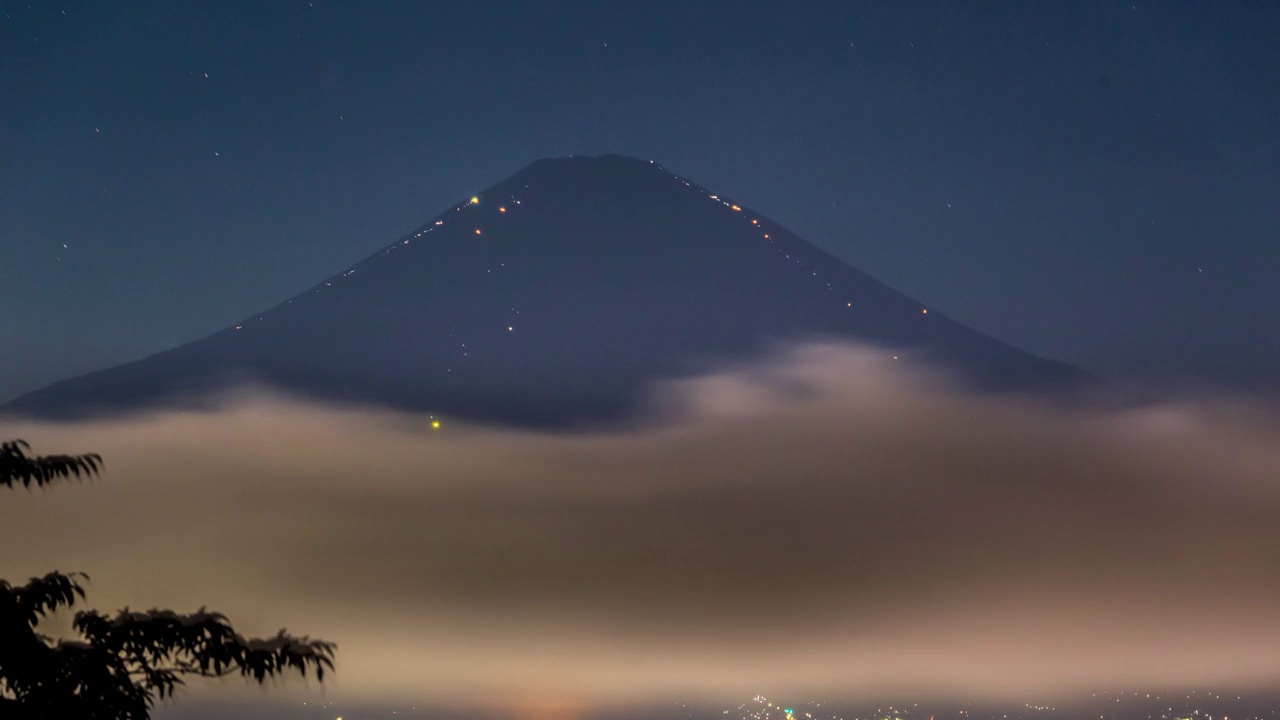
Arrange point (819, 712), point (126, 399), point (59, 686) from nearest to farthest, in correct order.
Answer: point (59, 686)
point (126, 399)
point (819, 712)

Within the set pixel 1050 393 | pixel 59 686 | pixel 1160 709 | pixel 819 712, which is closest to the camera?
pixel 59 686

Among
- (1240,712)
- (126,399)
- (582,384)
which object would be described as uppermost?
(582,384)

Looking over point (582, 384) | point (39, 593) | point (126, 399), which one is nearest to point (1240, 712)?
point (582, 384)

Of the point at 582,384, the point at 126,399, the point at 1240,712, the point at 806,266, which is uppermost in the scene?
the point at 806,266

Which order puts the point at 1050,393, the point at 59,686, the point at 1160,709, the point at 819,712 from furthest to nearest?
the point at 1050,393 < the point at 1160,709 < the point at 819,712 < the point at 59,686

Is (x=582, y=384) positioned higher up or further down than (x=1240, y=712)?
higher up

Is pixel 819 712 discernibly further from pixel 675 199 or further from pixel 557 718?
pixel 675 199

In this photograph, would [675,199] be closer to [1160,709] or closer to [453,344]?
[453,344]

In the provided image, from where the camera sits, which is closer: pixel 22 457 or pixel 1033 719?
pixel 22 457

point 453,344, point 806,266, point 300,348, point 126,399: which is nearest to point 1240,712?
point 806,266
